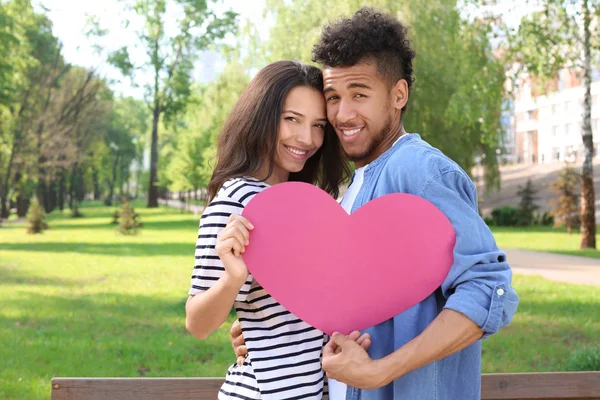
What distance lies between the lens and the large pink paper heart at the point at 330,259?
1.46 meters

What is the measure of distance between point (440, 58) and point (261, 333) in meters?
16.6

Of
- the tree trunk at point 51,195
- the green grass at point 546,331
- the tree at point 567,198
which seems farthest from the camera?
the tree trunk at point 51,195

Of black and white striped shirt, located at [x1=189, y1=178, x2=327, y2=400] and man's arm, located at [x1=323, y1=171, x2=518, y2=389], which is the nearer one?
man's arm, located at [x1=323, y1=171, x2=518, y2=389]

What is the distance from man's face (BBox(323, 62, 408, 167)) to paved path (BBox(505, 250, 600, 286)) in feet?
30.8

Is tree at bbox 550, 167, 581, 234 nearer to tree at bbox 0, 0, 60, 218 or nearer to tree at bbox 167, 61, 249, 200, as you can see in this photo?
tree at bbox 167, 61, 249, 200

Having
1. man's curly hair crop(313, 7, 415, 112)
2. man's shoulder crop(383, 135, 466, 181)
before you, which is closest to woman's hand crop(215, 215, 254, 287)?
man's shoulder crop(383, 135, 466, 181)

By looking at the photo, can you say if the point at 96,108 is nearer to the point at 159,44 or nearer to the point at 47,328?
the point at 159,44

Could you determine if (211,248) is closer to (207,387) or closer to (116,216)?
(207,387)

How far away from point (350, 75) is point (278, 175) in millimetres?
366

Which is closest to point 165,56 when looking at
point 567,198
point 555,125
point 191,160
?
point 191,160

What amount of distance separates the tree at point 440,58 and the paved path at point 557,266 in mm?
3100

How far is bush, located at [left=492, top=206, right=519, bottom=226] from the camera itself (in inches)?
1073

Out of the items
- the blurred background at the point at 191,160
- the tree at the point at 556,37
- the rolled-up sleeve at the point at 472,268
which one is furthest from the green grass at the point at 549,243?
the rolled-up sleeve at the point at 472,268

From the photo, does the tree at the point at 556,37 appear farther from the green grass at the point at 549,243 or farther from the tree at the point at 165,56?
the tree at the point at 165,56
